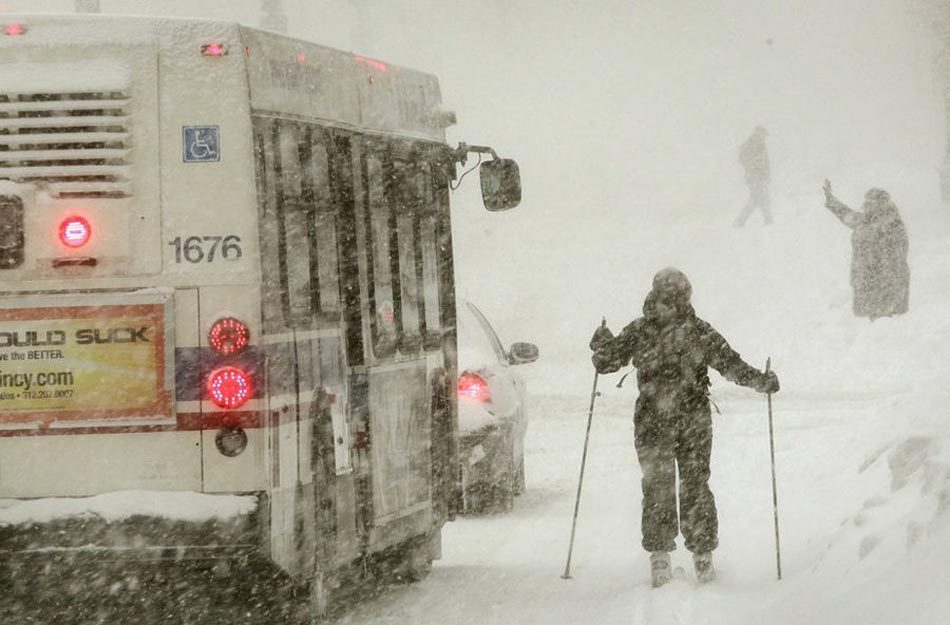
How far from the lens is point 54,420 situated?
721cm

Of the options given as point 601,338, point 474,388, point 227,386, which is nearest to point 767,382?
point 601,338

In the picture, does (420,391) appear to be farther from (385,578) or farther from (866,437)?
(866,437)

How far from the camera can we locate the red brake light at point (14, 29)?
7379 mm

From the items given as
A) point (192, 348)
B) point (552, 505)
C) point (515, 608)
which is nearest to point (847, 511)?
point (515, 608)

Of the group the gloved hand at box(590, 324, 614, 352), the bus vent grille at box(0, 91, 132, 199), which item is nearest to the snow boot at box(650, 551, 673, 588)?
the gloved hand at box(590, 324, 614, 352)

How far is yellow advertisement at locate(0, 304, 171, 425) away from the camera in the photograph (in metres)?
7.16

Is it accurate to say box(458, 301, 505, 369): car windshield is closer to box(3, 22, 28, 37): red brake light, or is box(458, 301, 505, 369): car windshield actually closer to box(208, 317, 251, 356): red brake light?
box(208, 317, 251, 356): red brake light

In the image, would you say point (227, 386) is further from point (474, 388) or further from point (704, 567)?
point (474, 388)

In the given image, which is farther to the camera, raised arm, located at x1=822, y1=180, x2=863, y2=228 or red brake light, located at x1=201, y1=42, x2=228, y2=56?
raised arm, located at x1=822, y1=180, x2=863, y2=228

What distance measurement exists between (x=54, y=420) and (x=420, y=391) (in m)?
2.70

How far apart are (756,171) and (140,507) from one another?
3051 cm

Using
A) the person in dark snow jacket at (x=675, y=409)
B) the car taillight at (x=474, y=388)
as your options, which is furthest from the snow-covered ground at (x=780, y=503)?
the car taillight at (x=474, y=388)

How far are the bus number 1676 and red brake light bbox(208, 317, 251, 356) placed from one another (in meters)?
0.29

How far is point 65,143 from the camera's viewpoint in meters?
7.28
